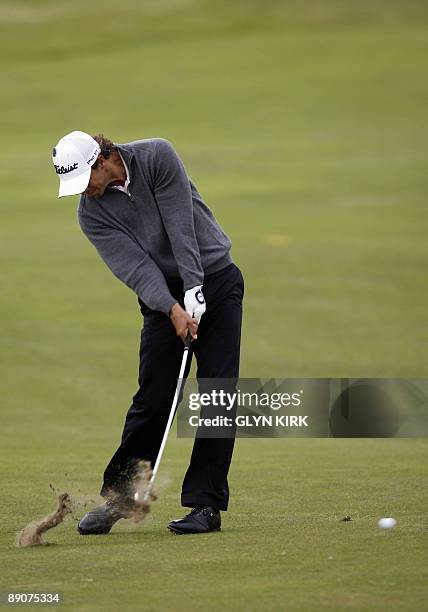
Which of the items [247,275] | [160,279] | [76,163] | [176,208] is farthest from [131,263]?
[247,275]

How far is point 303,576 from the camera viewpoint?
445 centimetres

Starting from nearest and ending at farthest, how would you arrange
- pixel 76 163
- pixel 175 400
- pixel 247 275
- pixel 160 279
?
pixel 76 163 < pixel 160 279 < pixel 175 400 < pixel 247 275

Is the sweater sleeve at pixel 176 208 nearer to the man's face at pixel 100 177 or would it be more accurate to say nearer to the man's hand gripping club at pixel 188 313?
the man's hand gripping club at pixel 188 313

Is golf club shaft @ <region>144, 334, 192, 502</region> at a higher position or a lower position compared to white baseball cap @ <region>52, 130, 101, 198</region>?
lower

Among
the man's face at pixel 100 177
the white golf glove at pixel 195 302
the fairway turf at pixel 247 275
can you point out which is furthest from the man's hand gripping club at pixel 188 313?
the fairway turf at pixel 247 275

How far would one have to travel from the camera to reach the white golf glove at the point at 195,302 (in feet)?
18.4

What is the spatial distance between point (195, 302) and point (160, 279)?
0.67ft

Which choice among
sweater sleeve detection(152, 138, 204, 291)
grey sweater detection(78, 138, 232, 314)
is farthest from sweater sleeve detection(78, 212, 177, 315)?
sweater sleeve detection(152, 138, 204, 291)

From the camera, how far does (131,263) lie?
5797mm

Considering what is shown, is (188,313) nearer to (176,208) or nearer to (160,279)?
(160,279)

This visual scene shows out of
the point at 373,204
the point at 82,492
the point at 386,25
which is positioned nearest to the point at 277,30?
the point at 386,25

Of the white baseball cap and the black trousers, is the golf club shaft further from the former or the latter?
the white baseball cap

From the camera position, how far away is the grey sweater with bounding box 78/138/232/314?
5684 mm

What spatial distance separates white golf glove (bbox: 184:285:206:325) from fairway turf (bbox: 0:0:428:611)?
929mm
